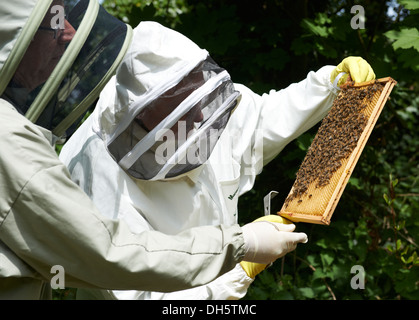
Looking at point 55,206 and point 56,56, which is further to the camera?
point 56,56

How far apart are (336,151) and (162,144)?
863 millimetres

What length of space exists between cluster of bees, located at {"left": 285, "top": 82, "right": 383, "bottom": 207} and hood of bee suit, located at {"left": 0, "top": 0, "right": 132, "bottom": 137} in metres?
1.11

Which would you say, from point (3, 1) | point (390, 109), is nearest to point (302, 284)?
point (390, 109)

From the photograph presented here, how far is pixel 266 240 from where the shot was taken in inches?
86.0

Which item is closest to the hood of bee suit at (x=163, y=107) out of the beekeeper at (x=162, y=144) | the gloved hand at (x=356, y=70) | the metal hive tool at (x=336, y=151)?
the beekeeper at (x=162, y=144)

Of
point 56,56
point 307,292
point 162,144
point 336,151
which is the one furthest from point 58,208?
point 307,292

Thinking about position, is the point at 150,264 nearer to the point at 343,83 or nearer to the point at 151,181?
the point at 151,181

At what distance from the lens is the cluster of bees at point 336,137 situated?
246 cm

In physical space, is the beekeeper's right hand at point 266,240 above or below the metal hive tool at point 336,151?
below

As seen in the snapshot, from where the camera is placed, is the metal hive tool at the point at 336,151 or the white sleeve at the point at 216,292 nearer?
the metal hive tool at the point at 336,151

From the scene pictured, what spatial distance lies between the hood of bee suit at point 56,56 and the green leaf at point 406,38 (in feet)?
5.92

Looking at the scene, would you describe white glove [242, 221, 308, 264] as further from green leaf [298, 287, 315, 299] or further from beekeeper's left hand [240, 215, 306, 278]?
green leaf [298, 287, 315, 299]

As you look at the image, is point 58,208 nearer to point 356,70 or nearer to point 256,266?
point 256,266

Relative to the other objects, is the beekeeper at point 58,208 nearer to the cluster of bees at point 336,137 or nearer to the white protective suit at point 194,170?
the white protective suit at point 194,170
